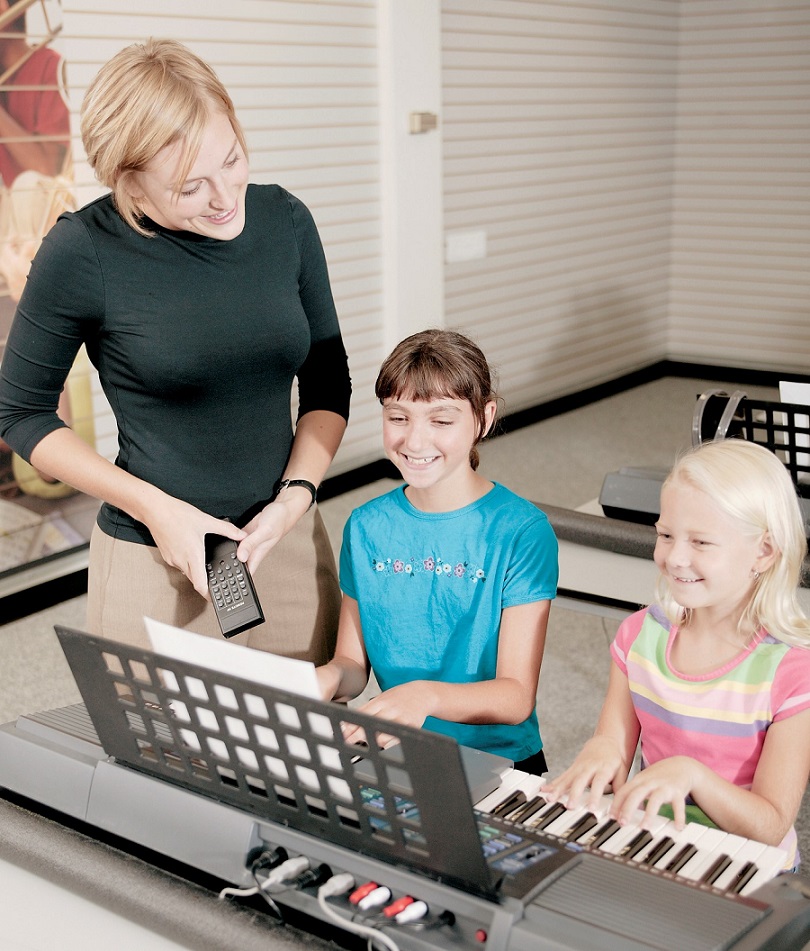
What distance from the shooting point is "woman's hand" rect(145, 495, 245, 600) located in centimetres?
150

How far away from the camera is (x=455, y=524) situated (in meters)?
1.68

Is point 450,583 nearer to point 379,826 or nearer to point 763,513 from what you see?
point 763,513

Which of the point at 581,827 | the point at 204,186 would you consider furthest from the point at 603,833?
the point at 204,186

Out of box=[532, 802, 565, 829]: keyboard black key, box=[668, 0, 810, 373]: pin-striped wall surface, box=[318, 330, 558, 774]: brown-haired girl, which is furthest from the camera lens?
box=[668, 0, 810, 373]: pin-striped wall surface

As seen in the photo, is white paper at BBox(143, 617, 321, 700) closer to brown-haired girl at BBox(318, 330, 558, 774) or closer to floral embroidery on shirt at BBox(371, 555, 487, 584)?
brown-haired girl at BBox(318, 330, 558, 774)

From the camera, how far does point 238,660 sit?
3.23 ft

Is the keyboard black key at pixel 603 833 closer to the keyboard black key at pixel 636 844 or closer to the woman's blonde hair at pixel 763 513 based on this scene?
the keyboard black key at pixel 636 844

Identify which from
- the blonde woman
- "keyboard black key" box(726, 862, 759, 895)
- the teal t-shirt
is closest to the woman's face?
the blonde woman

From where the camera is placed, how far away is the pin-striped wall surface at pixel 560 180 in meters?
5.43

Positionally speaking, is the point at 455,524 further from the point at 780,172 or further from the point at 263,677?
the point at 780,172

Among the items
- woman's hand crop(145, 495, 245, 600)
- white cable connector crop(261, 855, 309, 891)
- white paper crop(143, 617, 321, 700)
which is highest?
white paper crop(143, 617, 321, 700)

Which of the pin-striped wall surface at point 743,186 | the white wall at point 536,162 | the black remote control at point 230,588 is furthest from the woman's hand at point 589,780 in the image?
the pin-striped wall surface at point 743,186

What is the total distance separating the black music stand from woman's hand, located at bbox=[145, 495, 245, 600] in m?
0.38

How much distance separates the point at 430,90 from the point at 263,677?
440 centimetres
